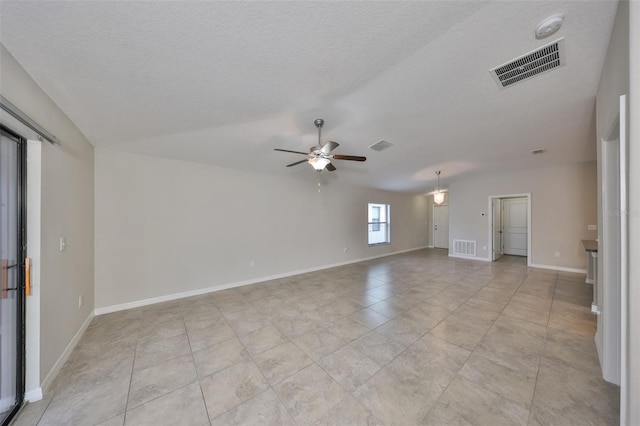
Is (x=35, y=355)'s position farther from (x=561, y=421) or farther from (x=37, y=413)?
(x=561, y=421)

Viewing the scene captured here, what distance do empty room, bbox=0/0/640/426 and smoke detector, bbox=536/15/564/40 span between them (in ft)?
0.06

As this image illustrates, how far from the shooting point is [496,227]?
7188mm

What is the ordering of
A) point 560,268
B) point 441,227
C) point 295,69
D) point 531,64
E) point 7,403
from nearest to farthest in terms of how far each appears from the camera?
point 7,403, point 295,69, point 531,64, point 560,268, point 441,227

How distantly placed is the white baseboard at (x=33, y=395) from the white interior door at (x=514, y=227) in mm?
10692

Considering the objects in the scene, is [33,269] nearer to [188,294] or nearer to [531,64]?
[188,294]

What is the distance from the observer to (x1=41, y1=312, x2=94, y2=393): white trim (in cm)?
186

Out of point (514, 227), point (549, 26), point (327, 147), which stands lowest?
point (514, 227)

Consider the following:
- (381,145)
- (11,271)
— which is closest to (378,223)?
(381,145)

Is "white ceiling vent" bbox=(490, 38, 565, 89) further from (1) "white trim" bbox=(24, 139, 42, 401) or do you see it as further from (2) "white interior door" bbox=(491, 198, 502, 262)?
(2) "white interior door" bbox=(491, 198, 502, 262)

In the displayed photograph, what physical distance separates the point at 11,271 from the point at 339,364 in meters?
2.73

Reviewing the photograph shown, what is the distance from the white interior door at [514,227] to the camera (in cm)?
766

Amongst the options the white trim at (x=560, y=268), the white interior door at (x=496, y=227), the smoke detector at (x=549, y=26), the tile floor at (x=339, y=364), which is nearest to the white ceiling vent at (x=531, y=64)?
the smoke detector at (x=549, y=26)

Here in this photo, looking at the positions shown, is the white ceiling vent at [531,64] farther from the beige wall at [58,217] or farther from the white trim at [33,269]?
the white trim at [33,269]

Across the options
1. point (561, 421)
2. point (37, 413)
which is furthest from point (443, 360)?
point (37, 413)
